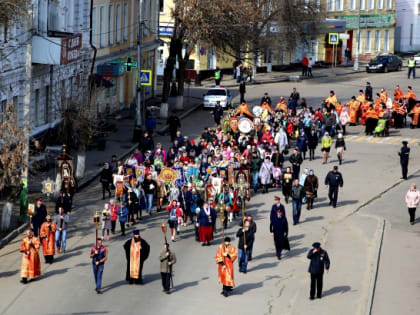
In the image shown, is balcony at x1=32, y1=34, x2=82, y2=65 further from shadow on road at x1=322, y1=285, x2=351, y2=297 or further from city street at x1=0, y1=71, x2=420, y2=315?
shadow on road at x1=322, y1=285, x2=351, y2=297

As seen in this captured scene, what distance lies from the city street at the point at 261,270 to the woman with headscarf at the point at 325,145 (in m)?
2.02

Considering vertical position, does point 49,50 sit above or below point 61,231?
above

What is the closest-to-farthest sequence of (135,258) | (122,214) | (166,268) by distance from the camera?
(166,268), (135,258), (122,214)

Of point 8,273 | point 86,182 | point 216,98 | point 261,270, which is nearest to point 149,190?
point 86,182

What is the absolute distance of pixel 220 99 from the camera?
52.1m

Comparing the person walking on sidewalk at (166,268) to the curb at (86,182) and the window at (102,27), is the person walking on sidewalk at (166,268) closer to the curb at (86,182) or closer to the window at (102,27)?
the curb at (86,182)

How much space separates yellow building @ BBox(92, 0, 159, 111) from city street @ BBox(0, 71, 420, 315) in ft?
46.9

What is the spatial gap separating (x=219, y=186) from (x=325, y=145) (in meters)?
8.29

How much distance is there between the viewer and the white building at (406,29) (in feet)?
283

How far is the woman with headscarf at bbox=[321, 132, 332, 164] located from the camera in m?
36.9

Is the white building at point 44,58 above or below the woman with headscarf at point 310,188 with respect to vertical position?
above

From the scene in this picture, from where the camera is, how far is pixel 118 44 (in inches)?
2071

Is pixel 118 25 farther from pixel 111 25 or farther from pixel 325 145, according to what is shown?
pixel 325 145

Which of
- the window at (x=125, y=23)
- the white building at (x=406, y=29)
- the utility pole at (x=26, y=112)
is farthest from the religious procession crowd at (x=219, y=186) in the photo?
the white building at (x=406, y=29)
